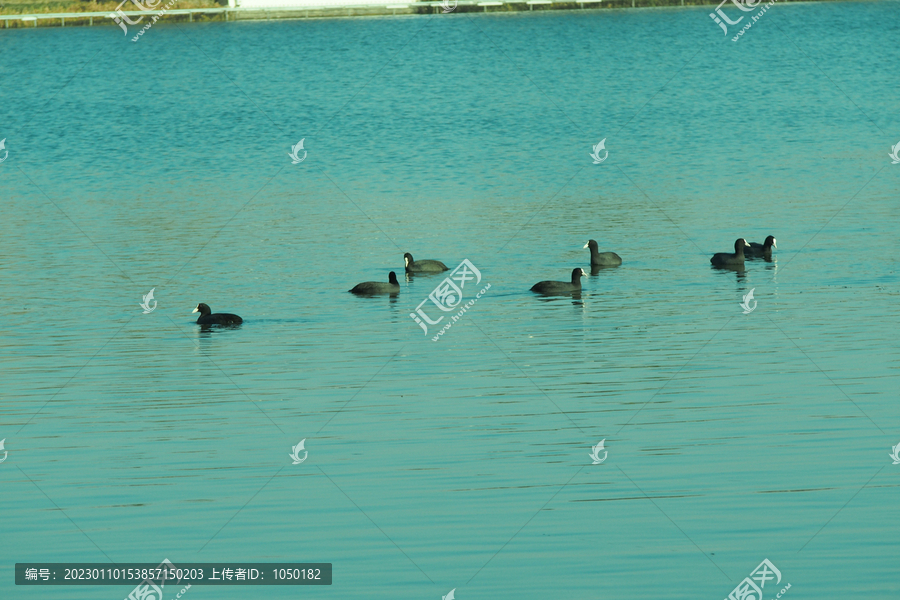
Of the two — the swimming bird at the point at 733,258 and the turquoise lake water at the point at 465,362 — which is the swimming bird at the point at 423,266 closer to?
the turquoise lake water at the point at 465,362

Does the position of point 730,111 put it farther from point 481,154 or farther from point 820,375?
point 820,375

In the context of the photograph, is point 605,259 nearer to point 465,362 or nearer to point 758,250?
point 758,250

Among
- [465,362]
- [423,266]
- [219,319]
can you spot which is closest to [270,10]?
[423,266]

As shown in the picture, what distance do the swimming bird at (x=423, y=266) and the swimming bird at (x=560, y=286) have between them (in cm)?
252

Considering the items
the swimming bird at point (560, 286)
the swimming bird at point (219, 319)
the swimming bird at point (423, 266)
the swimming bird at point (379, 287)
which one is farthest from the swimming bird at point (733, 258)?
the swimming bird at point (219, 319)

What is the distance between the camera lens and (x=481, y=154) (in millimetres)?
45875

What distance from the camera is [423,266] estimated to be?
25.8 m

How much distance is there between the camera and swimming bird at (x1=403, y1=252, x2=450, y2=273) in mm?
25797

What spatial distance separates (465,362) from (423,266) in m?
7.19

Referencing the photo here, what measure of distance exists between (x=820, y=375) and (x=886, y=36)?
84974 mm

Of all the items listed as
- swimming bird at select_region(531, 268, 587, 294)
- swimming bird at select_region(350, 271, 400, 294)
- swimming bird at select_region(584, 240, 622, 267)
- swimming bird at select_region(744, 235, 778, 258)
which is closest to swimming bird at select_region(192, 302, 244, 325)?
swimming bird at select_region(350, 271, 400, 294)

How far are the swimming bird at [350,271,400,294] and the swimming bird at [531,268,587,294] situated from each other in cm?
269

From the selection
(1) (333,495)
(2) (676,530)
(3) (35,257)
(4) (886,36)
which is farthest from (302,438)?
(4) (886,36)

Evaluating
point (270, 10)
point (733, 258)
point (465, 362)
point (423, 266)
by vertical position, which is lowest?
point (465, 362)
